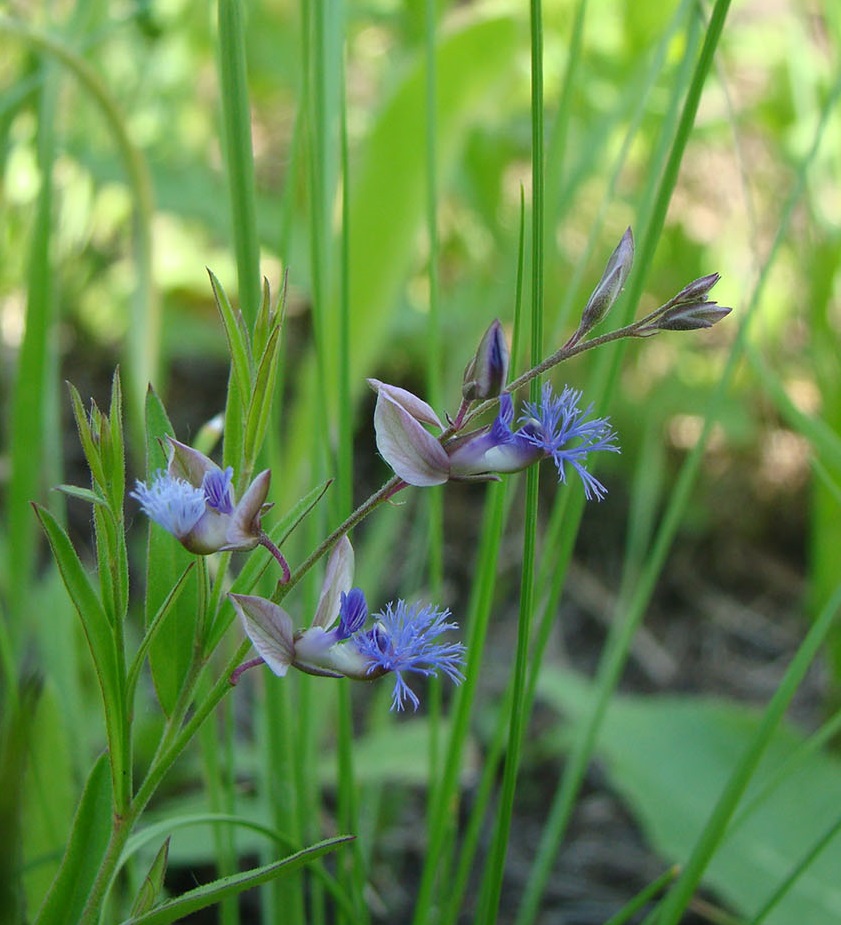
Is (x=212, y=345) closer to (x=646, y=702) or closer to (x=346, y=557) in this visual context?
(x=646, y=702)

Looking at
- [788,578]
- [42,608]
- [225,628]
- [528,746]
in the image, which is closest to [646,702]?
[528,746]

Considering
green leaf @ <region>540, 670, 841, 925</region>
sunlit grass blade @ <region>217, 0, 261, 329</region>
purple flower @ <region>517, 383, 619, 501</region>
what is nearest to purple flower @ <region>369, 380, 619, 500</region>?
purple flower @ <region>517, 383, 619, 501</region>

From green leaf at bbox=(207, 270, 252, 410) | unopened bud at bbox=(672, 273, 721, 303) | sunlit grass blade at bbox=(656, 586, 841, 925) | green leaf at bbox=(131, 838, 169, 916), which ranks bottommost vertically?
sunlit grass blade at bbox=(656, 586, 841, 925)

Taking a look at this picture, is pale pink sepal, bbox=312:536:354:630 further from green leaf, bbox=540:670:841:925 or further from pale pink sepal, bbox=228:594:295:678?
green leaf, bbox=540:670:841:925

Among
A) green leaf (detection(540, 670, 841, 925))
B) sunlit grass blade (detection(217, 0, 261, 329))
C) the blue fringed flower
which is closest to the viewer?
the blue fringed flower

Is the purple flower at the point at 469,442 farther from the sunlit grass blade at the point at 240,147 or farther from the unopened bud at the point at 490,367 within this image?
the sunlit grass blade at the point at 240,147

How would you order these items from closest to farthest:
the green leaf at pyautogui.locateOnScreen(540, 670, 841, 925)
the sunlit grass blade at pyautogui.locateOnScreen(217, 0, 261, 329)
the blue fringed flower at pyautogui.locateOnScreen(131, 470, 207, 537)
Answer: the blue fringed flower at pyautogui.locateOnScreen(131, 470, 207, 537) → the sunlit grass blade at pyautogui.locateOnScreen(217, 0, 261, 329) → the green leaf at pyautogui.locateOnScreen(540, 670, 841, 925)

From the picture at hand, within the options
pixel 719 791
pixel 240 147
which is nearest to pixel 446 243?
pixel 719 791

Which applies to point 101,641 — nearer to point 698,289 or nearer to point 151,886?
point 151,886
